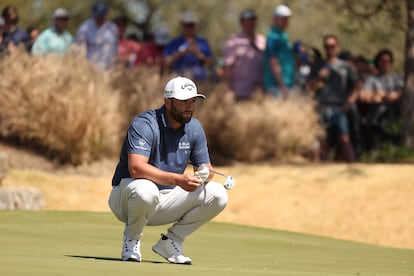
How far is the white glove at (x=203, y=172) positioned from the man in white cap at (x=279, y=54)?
9.92m

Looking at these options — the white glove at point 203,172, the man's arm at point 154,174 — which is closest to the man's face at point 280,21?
the white glove at point 203,172

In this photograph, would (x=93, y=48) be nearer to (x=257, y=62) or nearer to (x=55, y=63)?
(x=55, y=63)

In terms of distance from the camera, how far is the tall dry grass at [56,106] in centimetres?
1809

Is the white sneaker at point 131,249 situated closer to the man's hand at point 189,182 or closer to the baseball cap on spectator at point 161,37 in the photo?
the man's hand at point 189,182

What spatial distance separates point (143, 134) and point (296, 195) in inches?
363

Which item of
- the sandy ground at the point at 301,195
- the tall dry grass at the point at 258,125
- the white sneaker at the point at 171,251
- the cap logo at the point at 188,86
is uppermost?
the cap logo at the point at 188,86

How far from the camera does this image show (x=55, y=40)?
19.0 meters

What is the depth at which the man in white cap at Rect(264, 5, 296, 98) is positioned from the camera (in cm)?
1900

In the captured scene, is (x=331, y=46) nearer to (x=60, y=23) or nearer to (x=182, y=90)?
(x=60, y=23)

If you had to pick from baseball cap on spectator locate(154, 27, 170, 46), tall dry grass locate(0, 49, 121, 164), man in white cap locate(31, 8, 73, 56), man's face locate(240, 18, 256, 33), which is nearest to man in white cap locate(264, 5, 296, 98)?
man's face locate(240, 18, 256, 33)

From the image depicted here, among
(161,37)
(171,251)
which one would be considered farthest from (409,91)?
(171,251)

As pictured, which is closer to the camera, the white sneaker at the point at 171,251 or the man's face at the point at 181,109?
the man's face at the point at 181,109

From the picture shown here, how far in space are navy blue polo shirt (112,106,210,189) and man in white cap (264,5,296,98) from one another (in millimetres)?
9653

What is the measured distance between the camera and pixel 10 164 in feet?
58.7
